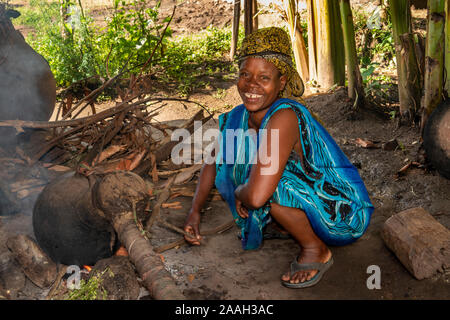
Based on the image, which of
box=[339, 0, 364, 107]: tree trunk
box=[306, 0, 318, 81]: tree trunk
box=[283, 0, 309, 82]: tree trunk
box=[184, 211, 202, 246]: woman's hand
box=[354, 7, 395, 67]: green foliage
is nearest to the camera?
box=[184, 211, 202, 246]: woman's hand

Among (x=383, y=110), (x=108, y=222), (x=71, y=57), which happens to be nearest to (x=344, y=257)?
(x=108, y=222)

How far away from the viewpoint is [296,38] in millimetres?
5160

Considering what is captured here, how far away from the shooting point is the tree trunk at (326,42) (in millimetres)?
4711

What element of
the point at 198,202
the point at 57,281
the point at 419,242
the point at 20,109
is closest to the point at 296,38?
the point at 20,109

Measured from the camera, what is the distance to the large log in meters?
2.05

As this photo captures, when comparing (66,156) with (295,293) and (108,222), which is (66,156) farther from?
(295,293)

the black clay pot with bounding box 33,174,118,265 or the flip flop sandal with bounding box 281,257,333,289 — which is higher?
the black clay pot with bounding box 33,174,118,265

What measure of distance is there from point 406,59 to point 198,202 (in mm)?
2231

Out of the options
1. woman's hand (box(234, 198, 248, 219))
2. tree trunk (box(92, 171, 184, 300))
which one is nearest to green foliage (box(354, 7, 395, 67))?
woman's hand (box(234, 198, 248, 219))

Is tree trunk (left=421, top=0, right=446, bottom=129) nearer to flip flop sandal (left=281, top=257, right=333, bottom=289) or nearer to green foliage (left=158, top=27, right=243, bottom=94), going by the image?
flip flop sandal (left=281, top=257, right=333, bottom=289)

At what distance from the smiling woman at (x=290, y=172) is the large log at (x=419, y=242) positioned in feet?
0.57

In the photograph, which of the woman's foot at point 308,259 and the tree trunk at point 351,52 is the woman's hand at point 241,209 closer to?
the woman's foot at point 308,259

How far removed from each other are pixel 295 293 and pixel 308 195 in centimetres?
45

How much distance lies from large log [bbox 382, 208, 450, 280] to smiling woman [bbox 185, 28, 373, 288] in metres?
0.17
